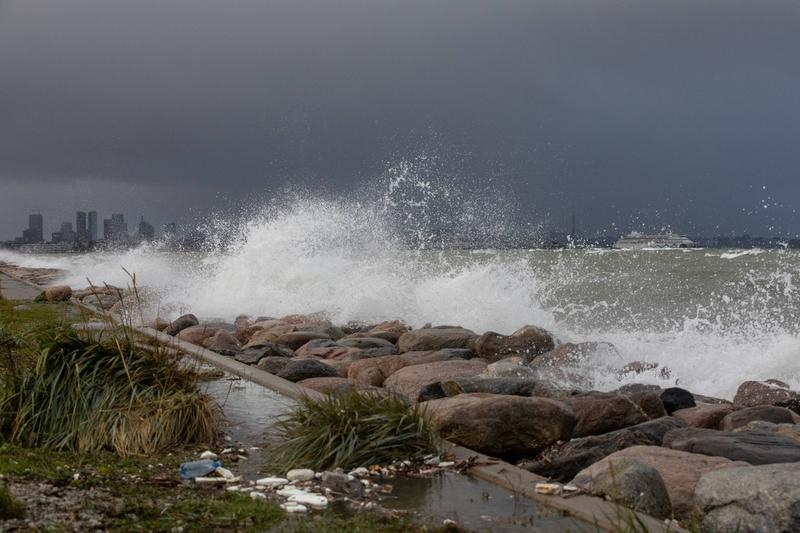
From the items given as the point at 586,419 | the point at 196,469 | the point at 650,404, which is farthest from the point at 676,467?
the point at 650,404

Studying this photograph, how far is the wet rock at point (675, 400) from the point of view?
10.2 metres

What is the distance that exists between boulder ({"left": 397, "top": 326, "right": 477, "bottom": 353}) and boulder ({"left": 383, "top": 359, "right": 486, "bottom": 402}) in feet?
10.2

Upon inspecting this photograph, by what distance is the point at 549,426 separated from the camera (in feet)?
24.0

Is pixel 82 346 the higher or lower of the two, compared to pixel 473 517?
higher

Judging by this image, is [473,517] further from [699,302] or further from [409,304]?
[699,302]

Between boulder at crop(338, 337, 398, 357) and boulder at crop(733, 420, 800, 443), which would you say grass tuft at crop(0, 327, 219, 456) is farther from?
boulder at crop(338, 337, 398, 357)

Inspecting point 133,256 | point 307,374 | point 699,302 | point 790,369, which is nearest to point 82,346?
point 307,374

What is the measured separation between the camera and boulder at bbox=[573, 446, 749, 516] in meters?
5.51

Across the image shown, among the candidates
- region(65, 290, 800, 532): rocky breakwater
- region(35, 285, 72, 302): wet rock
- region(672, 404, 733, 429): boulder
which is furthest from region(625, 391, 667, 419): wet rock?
region(35, 285, 72, 302): wet rock

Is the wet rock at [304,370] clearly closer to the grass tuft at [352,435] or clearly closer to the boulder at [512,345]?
the boulder at [512,345]

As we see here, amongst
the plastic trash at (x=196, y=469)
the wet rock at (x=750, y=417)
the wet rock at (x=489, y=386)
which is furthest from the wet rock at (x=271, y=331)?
the plastic trash at (x=196, y=469)

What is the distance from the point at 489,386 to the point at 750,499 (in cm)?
460

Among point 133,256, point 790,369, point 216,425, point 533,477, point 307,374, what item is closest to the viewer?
point 533,477

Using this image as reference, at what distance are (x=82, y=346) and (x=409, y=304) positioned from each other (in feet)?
55.0
